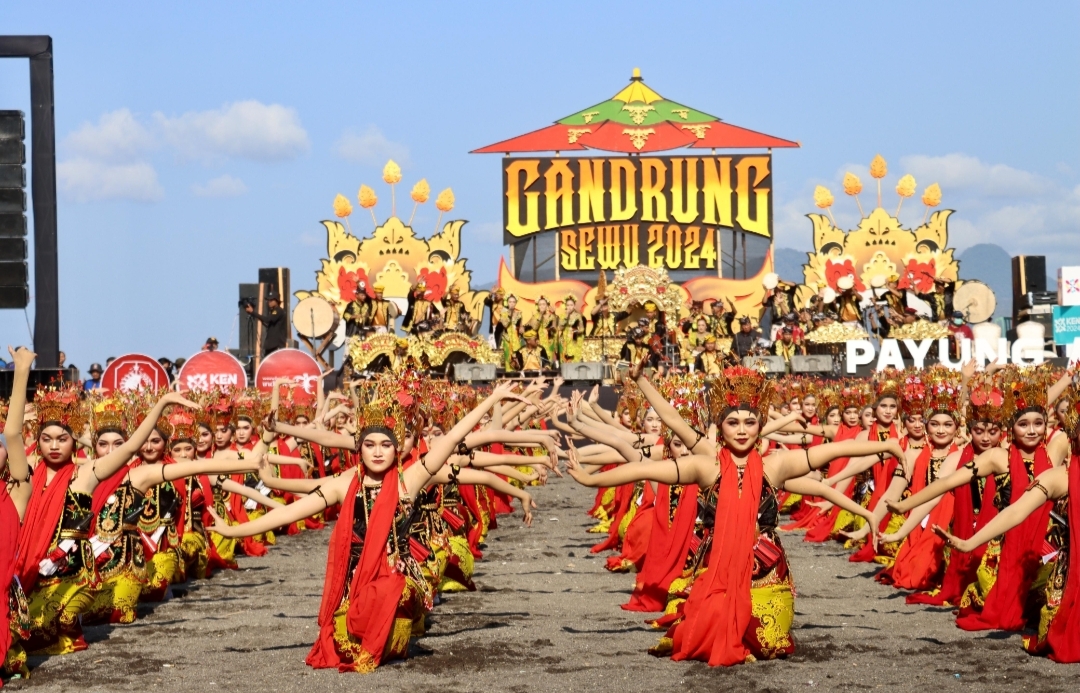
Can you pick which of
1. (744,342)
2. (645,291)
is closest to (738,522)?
(744,342)

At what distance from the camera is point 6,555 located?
758 centimetres

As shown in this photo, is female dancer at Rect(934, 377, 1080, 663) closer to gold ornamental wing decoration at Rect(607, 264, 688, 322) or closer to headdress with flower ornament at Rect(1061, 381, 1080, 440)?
A: headdress with flower ornament at Rect(1061, 381, 1080, 440)

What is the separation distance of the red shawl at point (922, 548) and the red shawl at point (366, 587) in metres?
4.45

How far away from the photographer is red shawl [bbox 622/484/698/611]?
9648 millimetres

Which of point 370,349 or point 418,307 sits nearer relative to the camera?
point 370,349

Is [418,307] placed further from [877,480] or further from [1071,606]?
[1071,606]

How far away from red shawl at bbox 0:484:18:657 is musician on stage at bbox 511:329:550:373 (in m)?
24.4

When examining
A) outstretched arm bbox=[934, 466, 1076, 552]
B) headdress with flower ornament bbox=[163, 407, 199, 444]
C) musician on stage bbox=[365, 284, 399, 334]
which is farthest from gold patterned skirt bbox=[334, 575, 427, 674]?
musician on stage bbox=[365, 284, 399, 334]

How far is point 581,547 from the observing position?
14.6 meters

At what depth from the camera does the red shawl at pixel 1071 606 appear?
7551 millimetres

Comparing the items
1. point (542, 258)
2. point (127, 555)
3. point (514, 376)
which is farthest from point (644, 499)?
point (542, 258)

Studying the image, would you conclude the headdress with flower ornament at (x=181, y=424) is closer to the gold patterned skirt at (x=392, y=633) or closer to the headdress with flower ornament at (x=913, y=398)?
the gold patterned skirt at (x=392, y=633)

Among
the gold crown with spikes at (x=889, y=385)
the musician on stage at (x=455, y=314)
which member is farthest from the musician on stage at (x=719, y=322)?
the gold crown with spikes at (x=889, y=385)

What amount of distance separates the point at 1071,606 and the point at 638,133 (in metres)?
33.8
